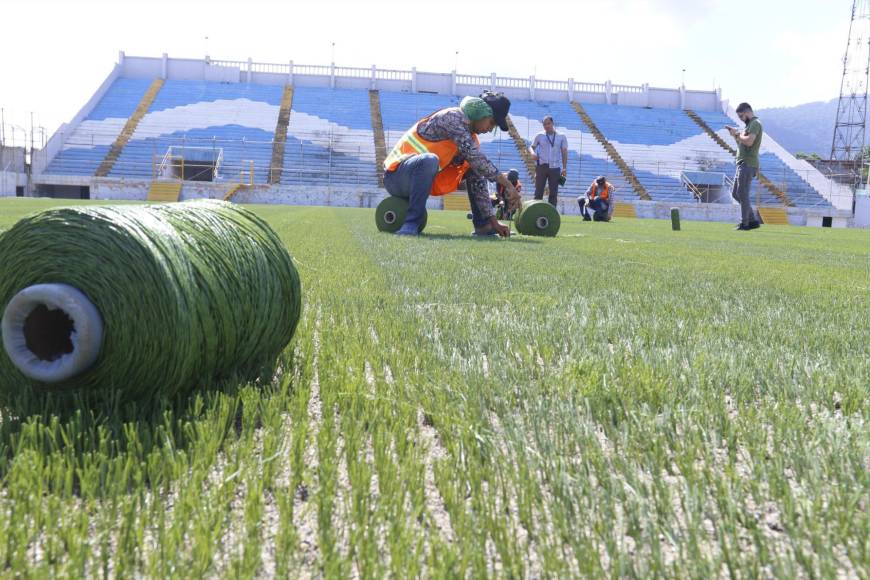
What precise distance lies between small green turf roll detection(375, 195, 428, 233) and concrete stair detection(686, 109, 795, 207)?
23.1 m

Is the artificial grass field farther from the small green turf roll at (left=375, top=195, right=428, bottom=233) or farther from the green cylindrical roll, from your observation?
the small green turf roll at (left=375, top=195, right=428, bottom=233)

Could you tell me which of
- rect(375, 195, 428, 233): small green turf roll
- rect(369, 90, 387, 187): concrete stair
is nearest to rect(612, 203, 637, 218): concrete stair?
rect(369, 90, 387, 187): concrete stair

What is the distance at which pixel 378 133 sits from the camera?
34.5m

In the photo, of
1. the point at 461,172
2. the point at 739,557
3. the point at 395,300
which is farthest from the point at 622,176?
the point at 739,557

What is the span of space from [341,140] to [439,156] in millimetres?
27612

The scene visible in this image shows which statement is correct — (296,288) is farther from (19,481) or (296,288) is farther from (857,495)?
(857,495)

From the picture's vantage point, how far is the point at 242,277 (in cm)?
179

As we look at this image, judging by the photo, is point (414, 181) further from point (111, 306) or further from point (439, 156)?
point (111, 306)

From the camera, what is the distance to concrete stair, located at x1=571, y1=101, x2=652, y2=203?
3123 cm

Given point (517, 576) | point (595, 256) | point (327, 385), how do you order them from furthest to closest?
point (595, 256) → point (327, 385) → point (517, 576)

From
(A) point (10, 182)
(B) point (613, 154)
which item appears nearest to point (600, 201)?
(B) point (613, 154)

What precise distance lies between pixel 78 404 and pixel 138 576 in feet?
2.36

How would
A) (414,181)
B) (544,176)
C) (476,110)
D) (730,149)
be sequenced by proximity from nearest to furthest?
(476,110), (414,181), (544,176), (730,149)

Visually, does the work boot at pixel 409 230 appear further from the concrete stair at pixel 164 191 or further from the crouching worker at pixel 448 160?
the concrete stair at pixel 164 191
